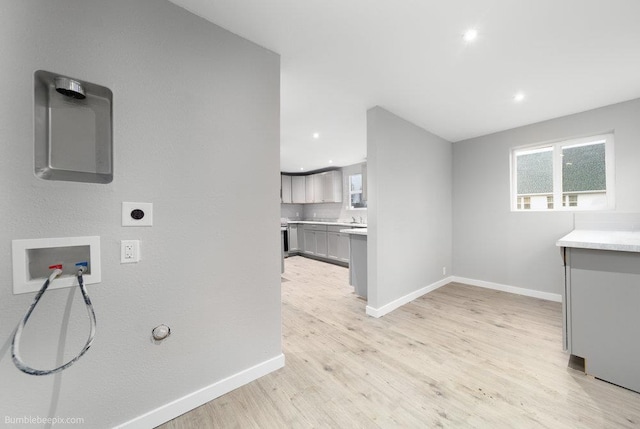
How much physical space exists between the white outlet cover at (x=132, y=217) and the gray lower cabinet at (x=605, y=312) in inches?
117

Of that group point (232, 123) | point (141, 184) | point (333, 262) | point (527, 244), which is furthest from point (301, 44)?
point (333, 262)

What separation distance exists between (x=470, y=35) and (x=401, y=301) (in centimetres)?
287

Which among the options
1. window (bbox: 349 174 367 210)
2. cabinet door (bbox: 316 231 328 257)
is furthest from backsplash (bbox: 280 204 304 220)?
window (bbox: 349 174 367 210)

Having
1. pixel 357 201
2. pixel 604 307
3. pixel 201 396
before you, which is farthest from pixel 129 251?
pixel 357 201

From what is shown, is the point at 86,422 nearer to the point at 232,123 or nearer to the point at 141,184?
the point at 141,184

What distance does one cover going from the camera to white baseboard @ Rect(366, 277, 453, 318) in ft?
9.57

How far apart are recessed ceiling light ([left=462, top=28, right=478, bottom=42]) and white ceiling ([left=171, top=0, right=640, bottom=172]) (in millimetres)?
35

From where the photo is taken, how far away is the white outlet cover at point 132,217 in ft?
4.34

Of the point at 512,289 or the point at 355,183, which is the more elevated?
the point at 355,183

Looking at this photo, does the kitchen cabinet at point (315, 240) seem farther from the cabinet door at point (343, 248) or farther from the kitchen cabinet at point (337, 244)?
the cabinet door at point (343, 248)

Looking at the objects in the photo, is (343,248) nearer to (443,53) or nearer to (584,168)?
(584,168)

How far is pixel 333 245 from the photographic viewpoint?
586 cm

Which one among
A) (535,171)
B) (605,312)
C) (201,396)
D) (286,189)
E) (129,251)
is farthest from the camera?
(286,189)

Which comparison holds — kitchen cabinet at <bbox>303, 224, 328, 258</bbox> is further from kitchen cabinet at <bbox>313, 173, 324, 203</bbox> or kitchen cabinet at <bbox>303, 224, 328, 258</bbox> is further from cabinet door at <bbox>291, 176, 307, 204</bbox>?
cabinet door at <bbox>291, 176, 307, 204</bbox>
